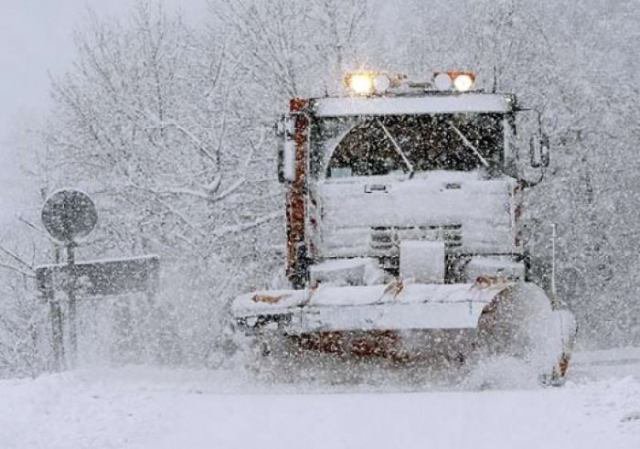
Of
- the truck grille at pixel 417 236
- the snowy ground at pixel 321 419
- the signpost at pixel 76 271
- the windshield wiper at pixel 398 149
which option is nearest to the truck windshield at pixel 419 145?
the windshield wiper at pixel 398 149

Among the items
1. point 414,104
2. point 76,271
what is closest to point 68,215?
point 76,271

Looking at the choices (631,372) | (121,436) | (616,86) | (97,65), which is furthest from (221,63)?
(121,436)

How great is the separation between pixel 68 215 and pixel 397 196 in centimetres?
296

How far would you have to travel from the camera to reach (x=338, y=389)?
8.23 metres

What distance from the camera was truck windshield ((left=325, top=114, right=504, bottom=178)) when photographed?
9969 mm

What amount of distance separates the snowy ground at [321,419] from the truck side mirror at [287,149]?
2907mm

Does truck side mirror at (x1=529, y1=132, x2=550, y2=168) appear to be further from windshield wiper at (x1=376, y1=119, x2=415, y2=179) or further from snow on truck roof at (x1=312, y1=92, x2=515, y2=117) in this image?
windshield wiper at (x1=376, y1=119, x2=415, y2=179)

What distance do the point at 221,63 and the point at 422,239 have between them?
36.7ft

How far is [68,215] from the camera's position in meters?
10.2

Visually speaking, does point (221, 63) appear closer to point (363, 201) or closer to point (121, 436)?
point (363, 201)

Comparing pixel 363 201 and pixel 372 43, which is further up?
pixel 372 43

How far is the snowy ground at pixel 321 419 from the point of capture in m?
5.54

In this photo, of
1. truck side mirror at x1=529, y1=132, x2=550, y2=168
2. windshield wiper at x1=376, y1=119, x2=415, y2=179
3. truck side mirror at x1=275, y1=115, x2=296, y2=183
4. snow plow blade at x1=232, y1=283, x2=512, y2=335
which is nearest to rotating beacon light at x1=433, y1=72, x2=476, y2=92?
windshield wiper at x1=376, y1=119, x2=415, y2=179

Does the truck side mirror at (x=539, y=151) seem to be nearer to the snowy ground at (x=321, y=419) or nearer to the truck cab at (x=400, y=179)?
the truck cab at (x=400, y=179)
